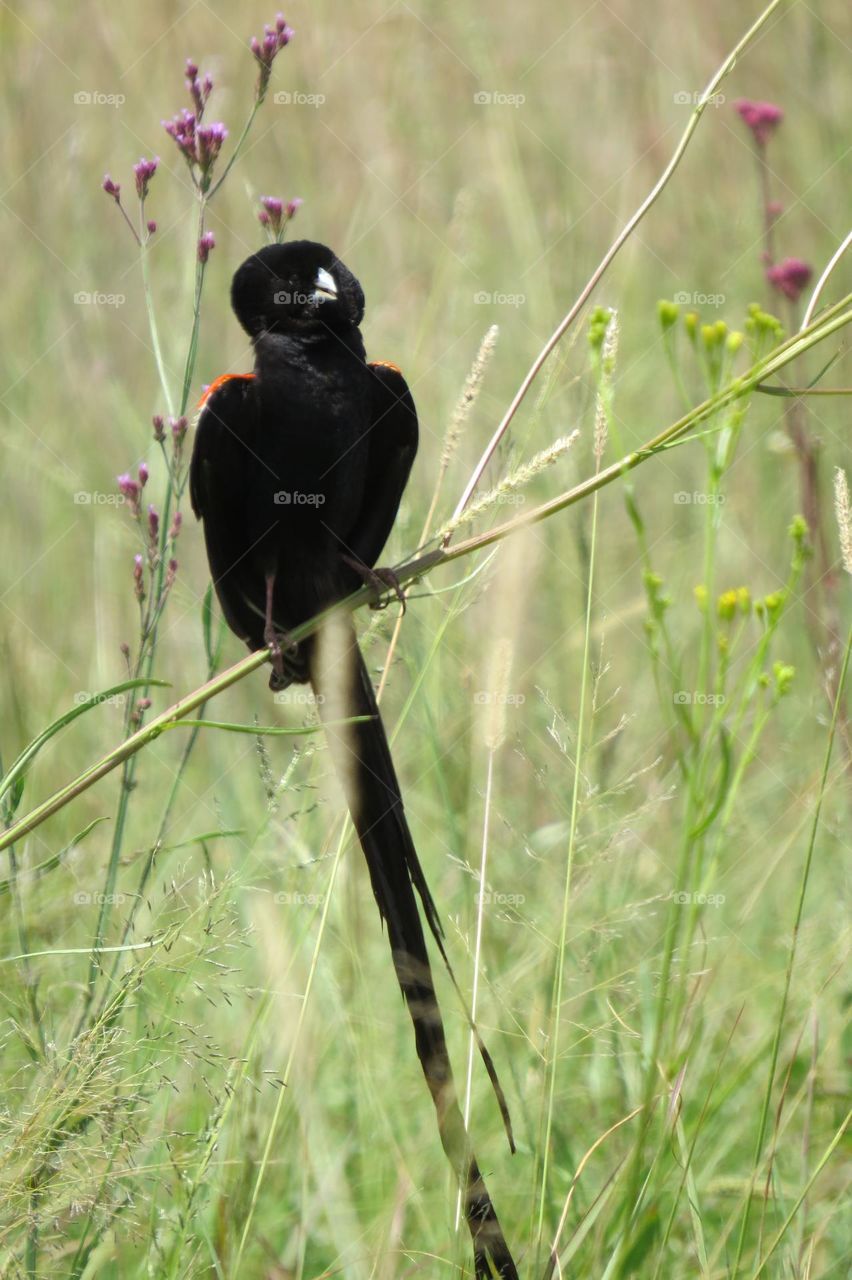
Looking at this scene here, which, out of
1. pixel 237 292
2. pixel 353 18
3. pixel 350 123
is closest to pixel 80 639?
pixel 237 292

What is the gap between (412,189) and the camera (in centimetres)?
470

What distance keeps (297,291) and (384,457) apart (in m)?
0.43

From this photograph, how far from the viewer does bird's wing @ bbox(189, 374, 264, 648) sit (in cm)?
289

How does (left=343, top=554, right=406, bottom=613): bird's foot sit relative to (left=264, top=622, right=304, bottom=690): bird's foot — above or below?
above

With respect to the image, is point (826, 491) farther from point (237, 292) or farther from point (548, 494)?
point (237, 292)

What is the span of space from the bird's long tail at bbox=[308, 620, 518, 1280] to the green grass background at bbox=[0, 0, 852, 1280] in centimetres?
13

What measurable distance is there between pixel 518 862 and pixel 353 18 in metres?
3.55

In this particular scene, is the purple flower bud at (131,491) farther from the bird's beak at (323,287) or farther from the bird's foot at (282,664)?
the bird's beak at (323,287)

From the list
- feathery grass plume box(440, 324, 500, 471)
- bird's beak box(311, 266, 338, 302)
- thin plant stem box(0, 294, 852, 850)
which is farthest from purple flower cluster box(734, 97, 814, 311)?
thin plant stem box(0, 294, 852, 850)

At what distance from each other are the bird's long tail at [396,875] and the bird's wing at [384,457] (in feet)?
2.05

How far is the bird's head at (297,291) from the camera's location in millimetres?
2959

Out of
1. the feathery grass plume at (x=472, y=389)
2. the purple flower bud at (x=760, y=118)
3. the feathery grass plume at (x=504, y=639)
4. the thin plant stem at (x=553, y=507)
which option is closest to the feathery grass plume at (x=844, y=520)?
the thin plant stem at (x=553, y=507)

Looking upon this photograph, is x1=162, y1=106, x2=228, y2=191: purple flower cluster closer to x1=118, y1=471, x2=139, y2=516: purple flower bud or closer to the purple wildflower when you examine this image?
the purple wildflower

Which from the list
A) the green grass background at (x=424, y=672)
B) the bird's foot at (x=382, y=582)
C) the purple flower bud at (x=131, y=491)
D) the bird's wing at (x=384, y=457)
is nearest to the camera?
the green grass background at (x=424, y=672)
